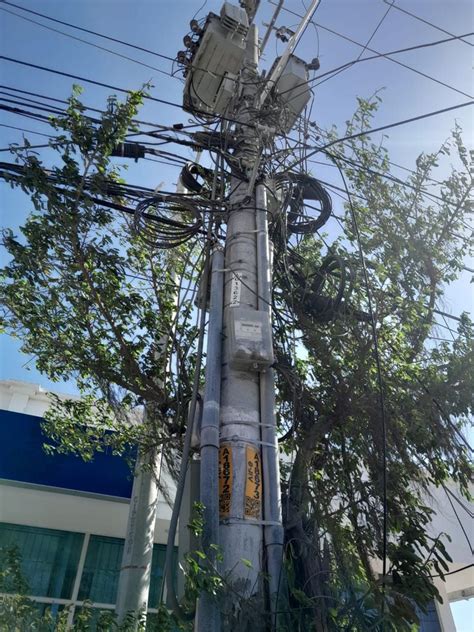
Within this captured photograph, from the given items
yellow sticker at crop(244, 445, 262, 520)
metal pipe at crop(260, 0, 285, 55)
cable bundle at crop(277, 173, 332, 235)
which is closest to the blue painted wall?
cable bundle at crop(277, 173, 332, 235)

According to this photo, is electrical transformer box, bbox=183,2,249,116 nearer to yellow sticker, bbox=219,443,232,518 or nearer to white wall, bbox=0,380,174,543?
yellow sticker, bbox=219,443,232,518

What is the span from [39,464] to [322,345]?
4.58m

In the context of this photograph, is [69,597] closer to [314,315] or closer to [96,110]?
[314,315]

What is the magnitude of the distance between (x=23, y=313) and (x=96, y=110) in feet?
6.63

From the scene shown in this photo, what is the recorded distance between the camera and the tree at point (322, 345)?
3398mm

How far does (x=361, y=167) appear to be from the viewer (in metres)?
5.21

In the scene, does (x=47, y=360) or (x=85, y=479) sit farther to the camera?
(x=85, y=479)

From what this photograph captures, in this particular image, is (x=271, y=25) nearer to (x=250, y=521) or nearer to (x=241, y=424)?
(x=241, y=424)

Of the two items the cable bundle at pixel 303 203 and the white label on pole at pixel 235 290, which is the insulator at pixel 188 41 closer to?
the cable bundle at pixel 303 203

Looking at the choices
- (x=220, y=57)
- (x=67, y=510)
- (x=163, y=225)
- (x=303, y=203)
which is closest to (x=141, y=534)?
(x=67, y=510)

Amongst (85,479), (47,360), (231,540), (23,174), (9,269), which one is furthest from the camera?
(85,479)

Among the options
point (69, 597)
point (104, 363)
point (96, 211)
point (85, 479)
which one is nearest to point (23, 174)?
point (96, 211)

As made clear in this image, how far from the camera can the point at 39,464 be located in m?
6.69

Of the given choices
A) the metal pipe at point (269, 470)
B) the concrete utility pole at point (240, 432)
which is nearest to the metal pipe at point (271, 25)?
the concrete utility pole at point (240, 432)
